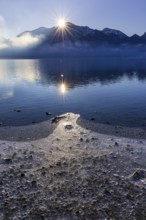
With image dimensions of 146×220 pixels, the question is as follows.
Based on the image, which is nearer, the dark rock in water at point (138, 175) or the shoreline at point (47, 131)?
the dark rock in water at point (138, 175)

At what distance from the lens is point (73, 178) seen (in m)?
21.8

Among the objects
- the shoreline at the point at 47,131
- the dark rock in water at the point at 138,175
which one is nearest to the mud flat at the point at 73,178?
the dark rock in water at the point at 138,175

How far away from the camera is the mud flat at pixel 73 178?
17766 millimetres

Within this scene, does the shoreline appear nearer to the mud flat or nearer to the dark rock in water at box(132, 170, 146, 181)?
the mud flat

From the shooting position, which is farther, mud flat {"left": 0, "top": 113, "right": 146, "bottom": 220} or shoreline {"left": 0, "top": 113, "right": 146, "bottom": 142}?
shoreline {"left": 0, "top": 113, "right": 146, "bottom": 142}

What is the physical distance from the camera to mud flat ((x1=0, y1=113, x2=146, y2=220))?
699 inches

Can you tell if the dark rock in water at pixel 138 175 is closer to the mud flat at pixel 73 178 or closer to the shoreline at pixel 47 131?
the mud flat at pixel 73 178

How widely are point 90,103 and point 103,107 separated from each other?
5.95 meters

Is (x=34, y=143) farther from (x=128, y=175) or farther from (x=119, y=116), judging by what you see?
(x=119, y=116)

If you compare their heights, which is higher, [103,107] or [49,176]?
[103,107]

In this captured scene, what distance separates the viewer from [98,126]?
3906cm

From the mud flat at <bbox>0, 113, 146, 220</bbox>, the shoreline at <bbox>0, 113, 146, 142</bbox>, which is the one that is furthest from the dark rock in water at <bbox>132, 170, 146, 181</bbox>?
the shoreline at <bbox>0, 113, 146, 142</bbox>

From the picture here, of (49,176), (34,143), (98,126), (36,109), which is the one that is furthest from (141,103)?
(49,176)

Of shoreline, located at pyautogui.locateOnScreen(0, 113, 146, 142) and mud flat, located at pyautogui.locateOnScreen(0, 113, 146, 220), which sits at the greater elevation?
shoreline, located at pyautogui.locateOnScreen(0, 113, 146, 142)
